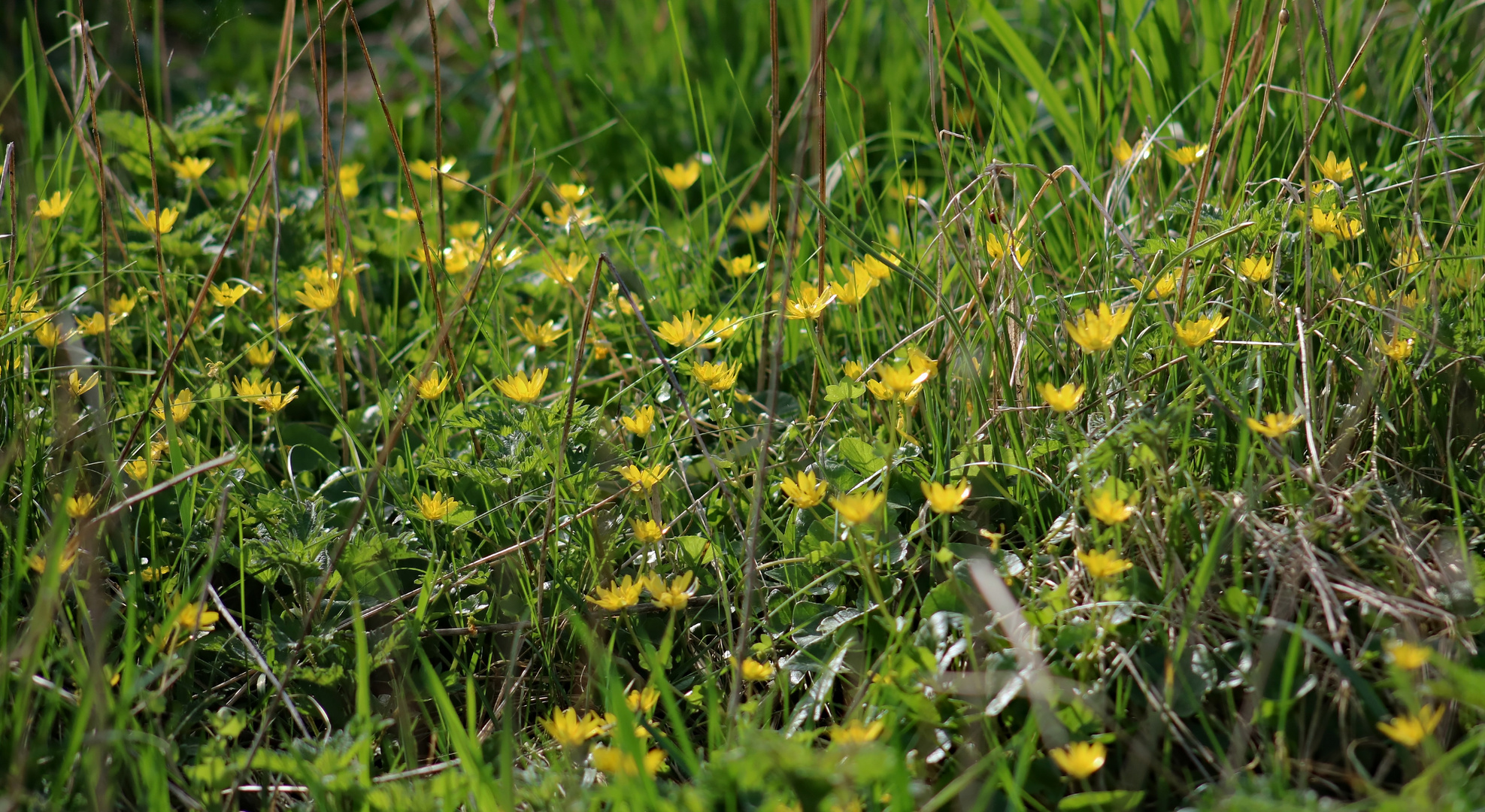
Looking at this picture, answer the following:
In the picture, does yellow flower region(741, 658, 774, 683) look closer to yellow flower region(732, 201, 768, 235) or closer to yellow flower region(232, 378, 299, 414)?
yellow flower region(232, 378, 299, 414)

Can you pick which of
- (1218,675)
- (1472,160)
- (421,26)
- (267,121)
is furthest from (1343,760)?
(421,26)

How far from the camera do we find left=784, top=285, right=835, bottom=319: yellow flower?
168cm

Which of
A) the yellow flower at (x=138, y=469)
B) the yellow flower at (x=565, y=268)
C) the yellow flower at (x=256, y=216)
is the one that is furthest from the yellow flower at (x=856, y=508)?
the yellow flower at (x=256, y=216)

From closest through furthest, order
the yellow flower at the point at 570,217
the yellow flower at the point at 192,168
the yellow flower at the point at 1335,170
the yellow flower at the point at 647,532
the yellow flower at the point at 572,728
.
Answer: the yellow flower at the point at 572,728
the yellow flower at the point at 647,532
the yellow flower at the point at 1335,170
the yellow flower at the point at 570,217
the yellow flower at the point at 192,168

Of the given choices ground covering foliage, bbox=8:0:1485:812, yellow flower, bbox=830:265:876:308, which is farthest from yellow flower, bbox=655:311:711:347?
yellow flower, bbox=830:265:876:308

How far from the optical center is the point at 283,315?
2070 millimetres

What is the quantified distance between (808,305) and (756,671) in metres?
0.59

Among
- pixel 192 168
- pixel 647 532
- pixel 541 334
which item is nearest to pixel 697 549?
pixel 647 532

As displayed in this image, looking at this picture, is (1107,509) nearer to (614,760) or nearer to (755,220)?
(614,760)

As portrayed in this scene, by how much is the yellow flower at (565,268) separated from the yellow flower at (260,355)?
509 millimetres

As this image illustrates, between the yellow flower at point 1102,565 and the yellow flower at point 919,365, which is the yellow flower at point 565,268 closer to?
the yellow flower at point 919,365

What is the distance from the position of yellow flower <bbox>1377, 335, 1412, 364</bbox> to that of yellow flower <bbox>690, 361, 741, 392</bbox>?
891 mm

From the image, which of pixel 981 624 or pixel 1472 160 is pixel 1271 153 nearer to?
pixel 1472 160

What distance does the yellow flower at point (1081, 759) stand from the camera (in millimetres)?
1159
